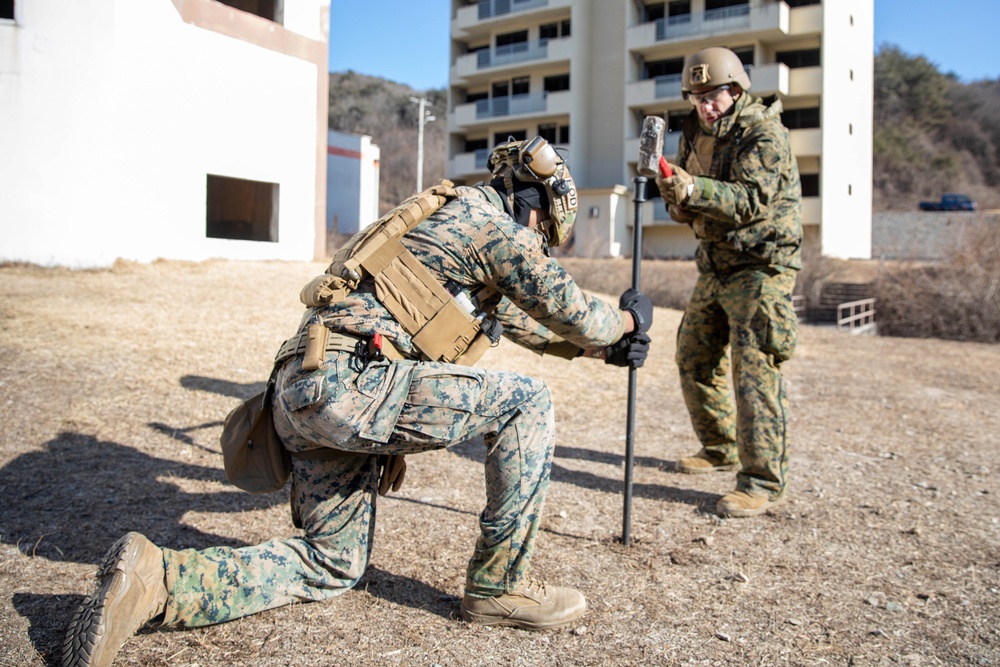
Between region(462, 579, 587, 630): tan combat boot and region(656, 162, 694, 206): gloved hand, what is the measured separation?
79.0 inches

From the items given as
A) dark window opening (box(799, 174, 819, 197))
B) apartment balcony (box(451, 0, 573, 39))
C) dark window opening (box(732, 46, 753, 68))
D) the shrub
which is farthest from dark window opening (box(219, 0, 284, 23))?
dark window opening (box(799, 174, 819, 197))

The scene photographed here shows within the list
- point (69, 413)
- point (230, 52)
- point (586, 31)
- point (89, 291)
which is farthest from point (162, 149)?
point (586, 31)

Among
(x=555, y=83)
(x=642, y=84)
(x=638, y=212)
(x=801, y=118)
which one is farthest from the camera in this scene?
(x=555, y=83)

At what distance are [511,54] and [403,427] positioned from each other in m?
38.3

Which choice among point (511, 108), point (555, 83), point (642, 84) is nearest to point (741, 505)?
point (642, 84)

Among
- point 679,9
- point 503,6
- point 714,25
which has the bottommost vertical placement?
point 714,25

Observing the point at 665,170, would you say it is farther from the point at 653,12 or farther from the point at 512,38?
the point at 512,38

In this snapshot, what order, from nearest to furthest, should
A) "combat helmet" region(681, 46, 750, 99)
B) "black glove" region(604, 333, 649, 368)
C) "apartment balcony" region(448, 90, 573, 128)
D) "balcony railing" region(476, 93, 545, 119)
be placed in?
"black glove" region(604, 333, 649, 368)
"combat helmet" region(681, 46, 750, 99)
"apartment balcony" region(448, 90, 573, 128)
"balcony railing" region(476, 93, 545, 119)

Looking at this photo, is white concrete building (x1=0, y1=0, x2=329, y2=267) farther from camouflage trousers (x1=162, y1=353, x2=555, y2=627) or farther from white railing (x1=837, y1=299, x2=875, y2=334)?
white railing (x1=837, y1=299, x2=875, y2=334)

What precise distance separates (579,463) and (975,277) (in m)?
14.4

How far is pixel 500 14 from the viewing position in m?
38.2

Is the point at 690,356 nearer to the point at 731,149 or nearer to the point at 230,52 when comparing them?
the point at 731,149

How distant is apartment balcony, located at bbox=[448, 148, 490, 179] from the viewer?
1551 inches

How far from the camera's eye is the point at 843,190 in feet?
112
